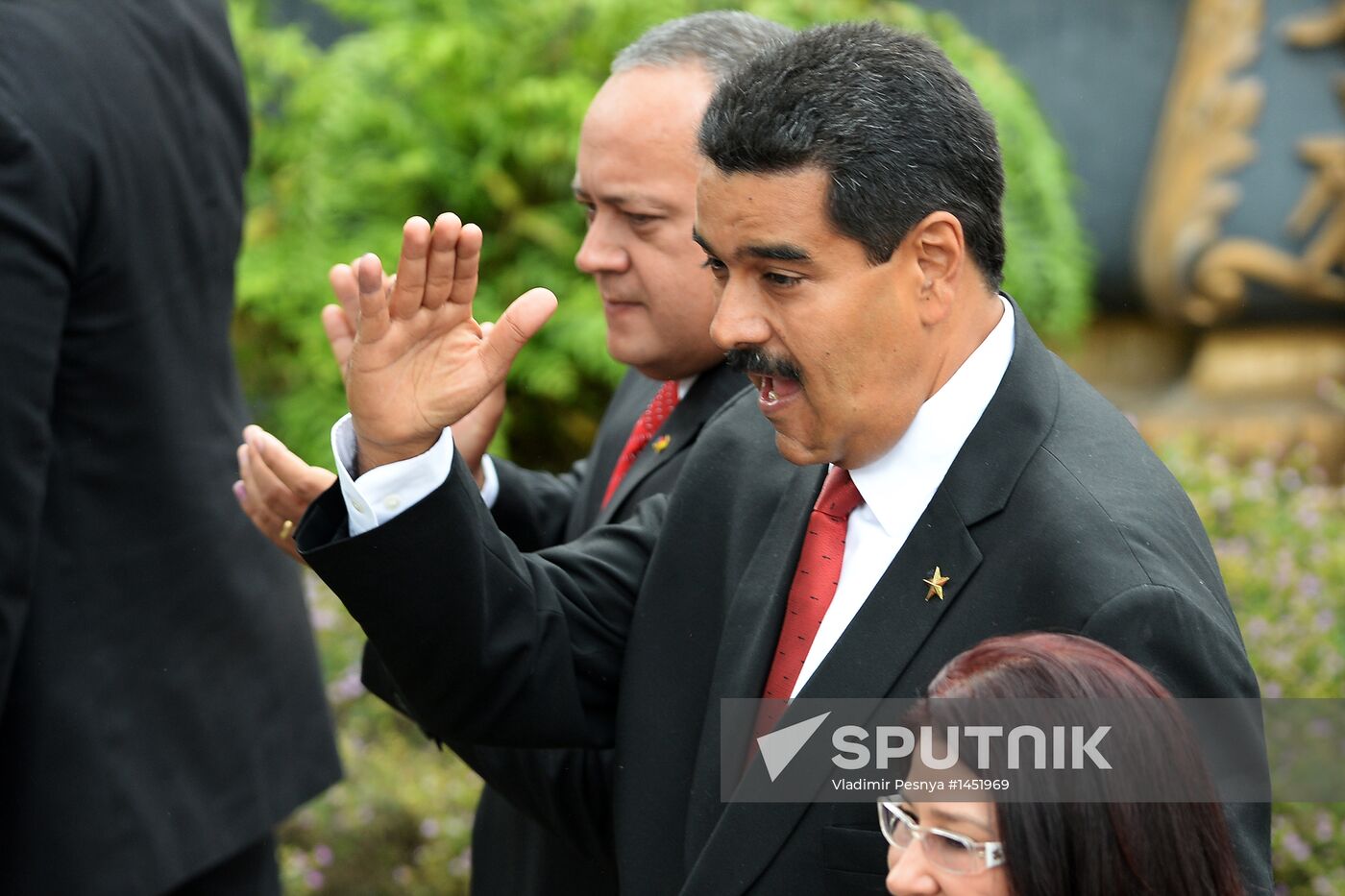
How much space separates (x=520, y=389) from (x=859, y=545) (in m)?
3.59

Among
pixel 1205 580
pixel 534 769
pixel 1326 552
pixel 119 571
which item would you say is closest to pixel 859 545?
pixel 1205 580

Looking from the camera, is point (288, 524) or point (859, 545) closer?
point (859, 545)

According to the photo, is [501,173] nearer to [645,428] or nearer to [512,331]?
[645,428]

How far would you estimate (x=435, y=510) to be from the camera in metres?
1.84

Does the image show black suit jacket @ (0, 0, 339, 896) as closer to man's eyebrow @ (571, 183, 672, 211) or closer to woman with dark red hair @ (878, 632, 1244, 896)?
man's eyebrow @ (571, 183, 672, 211)

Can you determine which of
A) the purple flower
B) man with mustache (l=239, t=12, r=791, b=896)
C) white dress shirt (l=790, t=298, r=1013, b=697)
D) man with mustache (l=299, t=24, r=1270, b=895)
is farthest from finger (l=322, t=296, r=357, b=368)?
the purple flower

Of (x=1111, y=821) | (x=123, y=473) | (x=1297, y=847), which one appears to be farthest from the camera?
(x=1297, y=847)

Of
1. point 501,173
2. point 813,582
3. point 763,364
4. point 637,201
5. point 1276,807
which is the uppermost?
point 763,364

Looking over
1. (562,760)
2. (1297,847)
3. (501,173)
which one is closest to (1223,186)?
(501,173)

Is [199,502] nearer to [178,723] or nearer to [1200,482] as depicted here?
[178,723]

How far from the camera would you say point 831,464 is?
195cm

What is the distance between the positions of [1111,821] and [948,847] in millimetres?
153

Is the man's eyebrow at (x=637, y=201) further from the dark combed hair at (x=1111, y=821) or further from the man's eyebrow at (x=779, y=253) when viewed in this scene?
the dark combed hair at (x=1111, y=821)

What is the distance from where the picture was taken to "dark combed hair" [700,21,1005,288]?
1.77m
